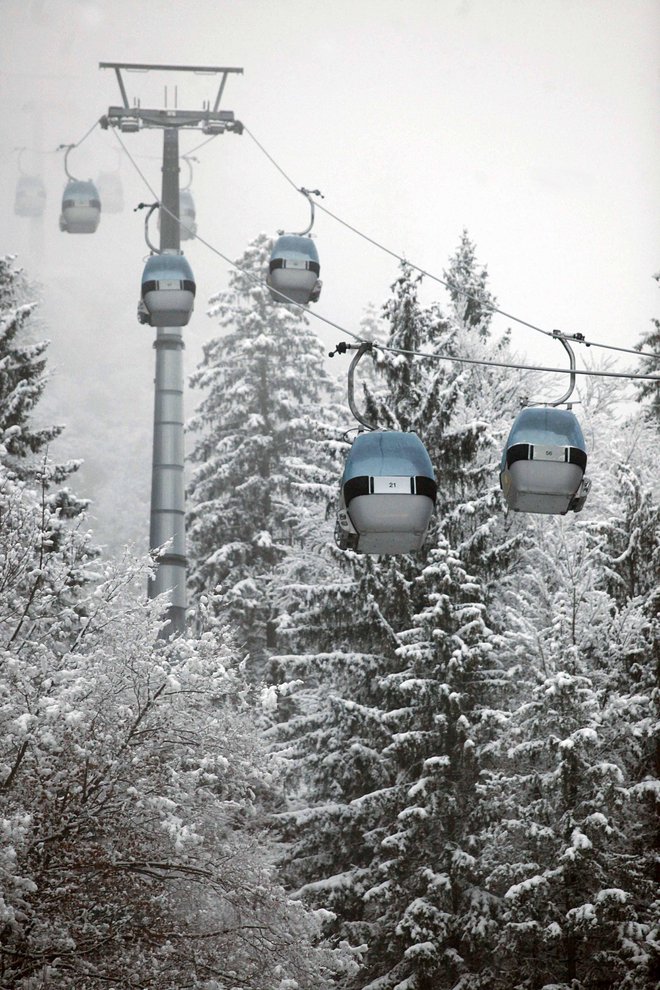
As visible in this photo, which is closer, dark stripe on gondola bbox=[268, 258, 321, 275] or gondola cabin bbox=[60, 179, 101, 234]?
dark stripe on gondola bbox=[268, 258, 321, 275]

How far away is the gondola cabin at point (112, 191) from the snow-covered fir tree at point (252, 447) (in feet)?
63.8

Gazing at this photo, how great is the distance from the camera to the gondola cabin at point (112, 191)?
173 feet

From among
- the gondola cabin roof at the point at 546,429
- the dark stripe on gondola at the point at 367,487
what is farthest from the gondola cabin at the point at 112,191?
the gondola cabin roof at the point at 546,429

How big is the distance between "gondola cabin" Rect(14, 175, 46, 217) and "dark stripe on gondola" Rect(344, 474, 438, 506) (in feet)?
120

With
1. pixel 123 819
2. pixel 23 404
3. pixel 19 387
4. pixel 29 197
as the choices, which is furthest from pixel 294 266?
pixel 29 197

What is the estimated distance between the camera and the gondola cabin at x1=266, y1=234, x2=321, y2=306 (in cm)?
1625

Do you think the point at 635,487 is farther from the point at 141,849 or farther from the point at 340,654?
the point at 141,849

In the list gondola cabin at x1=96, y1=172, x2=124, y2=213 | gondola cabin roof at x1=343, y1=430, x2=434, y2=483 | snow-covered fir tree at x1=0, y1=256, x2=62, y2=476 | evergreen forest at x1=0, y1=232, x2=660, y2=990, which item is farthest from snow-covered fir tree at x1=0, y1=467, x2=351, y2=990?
gondola cabin at x1=96, y1=172, x2=124, y2=213

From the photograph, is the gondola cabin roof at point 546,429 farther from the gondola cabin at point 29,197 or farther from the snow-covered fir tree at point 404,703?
the gondola cabin at point 29,197

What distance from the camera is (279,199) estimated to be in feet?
397

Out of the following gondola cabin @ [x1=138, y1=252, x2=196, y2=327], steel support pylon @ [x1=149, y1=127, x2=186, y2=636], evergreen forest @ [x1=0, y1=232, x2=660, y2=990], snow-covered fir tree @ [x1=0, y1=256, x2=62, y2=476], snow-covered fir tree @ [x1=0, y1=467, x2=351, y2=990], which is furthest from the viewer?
snow-covered fir tree @ [x1=0, y1=256, x2=62, y2=476]

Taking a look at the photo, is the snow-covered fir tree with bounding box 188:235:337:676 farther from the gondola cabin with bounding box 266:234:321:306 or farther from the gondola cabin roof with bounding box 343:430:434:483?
the gondola cabin roof with bounding box 343:430:434:483

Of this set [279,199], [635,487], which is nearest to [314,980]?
[635,487]

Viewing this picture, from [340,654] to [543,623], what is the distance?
120 inches
